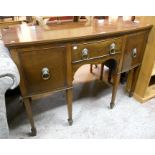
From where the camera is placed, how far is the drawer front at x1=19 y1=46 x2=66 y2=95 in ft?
3.24

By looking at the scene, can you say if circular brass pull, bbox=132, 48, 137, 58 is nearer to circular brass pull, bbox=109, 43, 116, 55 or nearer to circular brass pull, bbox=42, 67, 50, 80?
circular brass pull, bbox=109, 43, 116, 55

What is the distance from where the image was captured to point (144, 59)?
5.05 ft

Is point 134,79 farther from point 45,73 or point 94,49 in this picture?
point 45,73

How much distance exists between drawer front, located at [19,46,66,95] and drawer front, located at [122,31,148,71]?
57 cm

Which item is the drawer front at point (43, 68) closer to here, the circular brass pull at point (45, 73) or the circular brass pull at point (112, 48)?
the circular brass pull at point (45, 73)

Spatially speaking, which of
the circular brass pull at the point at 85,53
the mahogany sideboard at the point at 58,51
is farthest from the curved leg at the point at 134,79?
the circular brass pull at the point at 85,53

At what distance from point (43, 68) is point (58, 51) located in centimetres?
15

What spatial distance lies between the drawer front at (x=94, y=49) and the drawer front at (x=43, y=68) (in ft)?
0.30

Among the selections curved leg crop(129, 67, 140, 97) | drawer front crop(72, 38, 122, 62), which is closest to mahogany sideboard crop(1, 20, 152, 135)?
drawer front crop(72, 38, 122, 62)

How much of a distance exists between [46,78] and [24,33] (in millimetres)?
343

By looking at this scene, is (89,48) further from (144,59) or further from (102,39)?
(144,59)

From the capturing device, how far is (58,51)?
103cm
